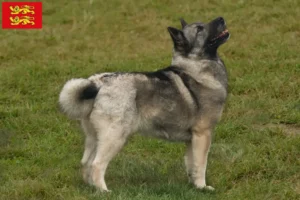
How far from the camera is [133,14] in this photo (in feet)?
50.4

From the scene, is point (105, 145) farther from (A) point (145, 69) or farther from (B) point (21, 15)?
(B) point (21, 15)

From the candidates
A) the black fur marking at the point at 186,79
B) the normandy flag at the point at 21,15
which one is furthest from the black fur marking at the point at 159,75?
the normandy flag at the point at 21,15

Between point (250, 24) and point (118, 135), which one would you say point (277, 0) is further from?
point (118, 135)

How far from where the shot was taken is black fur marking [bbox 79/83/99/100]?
600 centimetres

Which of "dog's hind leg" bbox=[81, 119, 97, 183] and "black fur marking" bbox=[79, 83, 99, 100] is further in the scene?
"dog's hind leg" bbox=[81, 119, 97, 183]

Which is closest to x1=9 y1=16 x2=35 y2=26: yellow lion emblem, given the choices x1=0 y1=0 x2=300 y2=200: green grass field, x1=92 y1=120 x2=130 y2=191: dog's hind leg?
x1=0 y1=0 x2=300 y2=200: green grass field

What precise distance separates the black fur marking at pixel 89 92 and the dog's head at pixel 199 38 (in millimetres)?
1072

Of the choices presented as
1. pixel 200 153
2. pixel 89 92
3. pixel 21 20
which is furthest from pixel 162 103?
pixel 21 20

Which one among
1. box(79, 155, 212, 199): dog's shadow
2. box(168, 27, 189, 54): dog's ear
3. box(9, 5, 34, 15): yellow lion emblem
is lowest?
box(79, 155, 212, 199): dog's shadow

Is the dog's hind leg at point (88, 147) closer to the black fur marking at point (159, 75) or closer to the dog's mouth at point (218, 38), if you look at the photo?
the black fur marking at point (159, 75)

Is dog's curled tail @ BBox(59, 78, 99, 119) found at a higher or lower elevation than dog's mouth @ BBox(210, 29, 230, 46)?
lower

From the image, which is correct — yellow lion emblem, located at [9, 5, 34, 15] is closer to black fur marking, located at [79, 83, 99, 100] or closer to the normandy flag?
the normandy flag

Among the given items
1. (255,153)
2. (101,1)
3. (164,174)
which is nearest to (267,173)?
(255,153)

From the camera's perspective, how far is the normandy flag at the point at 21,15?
1510 centimetres
